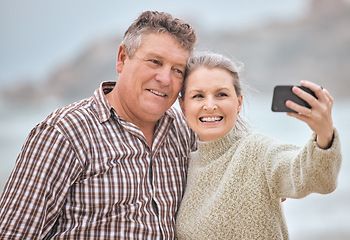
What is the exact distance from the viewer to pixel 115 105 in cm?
174

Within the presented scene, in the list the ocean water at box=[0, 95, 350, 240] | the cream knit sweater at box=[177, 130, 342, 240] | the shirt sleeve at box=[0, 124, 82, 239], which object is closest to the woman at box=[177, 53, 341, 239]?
the cream knit sweater at box=[177, 130, 342, 240]

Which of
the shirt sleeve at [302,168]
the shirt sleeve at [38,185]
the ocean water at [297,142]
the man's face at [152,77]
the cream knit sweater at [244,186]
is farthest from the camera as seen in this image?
the ocean water at [297,142]

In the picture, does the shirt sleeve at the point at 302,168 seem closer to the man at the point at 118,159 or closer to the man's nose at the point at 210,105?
the man's nose at the point at 210,105

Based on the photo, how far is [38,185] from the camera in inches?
55.8

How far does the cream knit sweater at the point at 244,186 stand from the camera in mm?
1221

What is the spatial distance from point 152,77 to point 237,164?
0.52 metres

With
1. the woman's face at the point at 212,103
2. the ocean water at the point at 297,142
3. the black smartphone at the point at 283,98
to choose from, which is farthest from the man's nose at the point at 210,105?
the black smartphone at the point at 283,98

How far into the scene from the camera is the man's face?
168 centimetres

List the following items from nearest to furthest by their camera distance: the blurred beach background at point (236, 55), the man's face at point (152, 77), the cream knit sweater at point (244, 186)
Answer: the cream knit sweater at point (244, 186) < the man's face at point (152, 77) < the blurred beach background at point (236, 55)

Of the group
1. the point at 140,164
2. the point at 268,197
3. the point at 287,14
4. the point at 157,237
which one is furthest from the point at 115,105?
the point at 287,14

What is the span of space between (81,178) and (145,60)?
544mm

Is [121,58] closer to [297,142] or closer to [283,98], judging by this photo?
[283,98]

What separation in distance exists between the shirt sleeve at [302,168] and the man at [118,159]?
0.46m

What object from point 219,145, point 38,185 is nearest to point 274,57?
point 219,145
